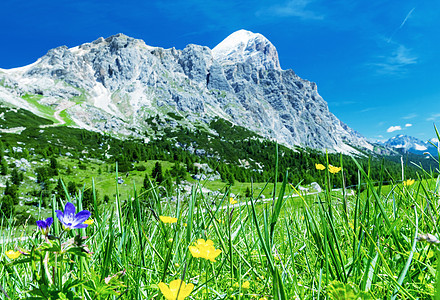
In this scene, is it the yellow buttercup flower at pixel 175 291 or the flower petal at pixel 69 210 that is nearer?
the yellow buttercup flower at pixel 175 291

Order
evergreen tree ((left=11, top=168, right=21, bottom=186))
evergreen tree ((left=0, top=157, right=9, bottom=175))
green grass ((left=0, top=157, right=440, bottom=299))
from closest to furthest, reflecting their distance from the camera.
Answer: green grass ((left=0, top=157, right=440, bottom=299)) → evergreen tree ((left=11, top=168, right=21, bottom=186)) → evergreen tree ((left=0, top=157, right=9, bottom=175))

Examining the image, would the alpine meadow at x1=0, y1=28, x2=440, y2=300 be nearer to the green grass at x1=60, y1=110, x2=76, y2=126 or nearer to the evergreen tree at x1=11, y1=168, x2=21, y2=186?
the evergreen tree at x1=11, y1=168, x2=21, y2=186

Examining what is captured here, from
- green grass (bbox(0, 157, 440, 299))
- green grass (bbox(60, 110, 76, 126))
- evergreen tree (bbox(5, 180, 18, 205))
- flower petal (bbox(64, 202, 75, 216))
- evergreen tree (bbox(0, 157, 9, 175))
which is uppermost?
green grass (bbox(60, 110, 76, 126))

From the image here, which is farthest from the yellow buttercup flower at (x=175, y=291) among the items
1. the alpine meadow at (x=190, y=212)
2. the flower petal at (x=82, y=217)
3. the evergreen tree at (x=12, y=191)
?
the evergreen tree at (x=12, y=191)

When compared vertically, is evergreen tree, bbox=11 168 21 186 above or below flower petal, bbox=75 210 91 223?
below

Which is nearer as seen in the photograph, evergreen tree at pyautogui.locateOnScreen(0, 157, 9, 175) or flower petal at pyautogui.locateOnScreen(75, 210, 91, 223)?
flower petal at pyautogui.locateOnScreen(75, 210, 91, 223)

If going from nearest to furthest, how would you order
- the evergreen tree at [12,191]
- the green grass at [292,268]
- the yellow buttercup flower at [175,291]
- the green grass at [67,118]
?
the yellow buttercup flower at [175,291]
the green grass at [292,268]
the evergreen tree at [12,191]
the green grass at [67,118]

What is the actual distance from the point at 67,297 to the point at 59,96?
231m

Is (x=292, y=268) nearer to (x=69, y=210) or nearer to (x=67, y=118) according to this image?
(x=69, y=210)

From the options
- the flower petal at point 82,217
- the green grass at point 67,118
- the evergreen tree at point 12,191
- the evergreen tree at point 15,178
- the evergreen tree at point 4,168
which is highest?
the green grass at point 67,118

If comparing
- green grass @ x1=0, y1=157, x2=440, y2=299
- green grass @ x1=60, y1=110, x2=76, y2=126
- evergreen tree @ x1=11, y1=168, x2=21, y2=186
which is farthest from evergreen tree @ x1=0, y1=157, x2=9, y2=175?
green grass @ x1=60, y1=110, x2=76, y2=126

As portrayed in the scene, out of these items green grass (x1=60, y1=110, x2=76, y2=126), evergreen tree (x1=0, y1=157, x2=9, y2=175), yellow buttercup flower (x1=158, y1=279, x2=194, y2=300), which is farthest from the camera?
green grass (x1=60, y1=110, x2=76, y2=126)


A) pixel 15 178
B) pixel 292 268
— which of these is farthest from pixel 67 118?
pixel 292 268

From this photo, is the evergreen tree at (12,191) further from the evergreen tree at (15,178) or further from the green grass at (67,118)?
the green grass at (67,118)
